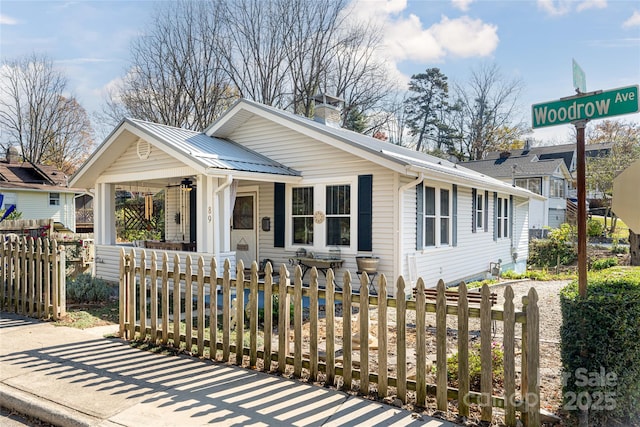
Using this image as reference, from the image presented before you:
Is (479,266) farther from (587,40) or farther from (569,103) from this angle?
(569,103)

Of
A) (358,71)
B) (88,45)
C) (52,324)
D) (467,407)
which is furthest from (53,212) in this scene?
(467,407)

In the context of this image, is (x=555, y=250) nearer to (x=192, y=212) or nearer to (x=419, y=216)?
(x=419, y=216)

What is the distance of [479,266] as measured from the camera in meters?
14.2

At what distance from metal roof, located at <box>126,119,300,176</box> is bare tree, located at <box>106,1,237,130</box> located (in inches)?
690

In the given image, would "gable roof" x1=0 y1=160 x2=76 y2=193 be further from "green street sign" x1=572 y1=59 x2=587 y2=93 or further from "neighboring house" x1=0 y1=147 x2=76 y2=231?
"green street sign" x1=572 y1=59 x2=587 y2=93

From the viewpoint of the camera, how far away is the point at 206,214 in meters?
9.02

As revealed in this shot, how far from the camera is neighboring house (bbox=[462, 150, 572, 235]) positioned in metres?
30.9

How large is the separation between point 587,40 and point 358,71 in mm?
22623

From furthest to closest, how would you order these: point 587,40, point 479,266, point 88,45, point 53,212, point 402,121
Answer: point 402,121 < point 53,212 < point 479,266 < point 88,45 < point 587,40

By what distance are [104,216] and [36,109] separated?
107ft

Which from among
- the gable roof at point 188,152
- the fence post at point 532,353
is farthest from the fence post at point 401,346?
the gable roof at point 188,152

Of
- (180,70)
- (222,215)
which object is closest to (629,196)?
(222,215)

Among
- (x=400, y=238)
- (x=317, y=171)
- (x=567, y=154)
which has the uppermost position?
(x=567, y=154)

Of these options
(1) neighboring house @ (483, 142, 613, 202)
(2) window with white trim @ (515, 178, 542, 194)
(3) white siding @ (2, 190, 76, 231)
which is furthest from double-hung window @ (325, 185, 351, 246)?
(1) neighboring house @ (483, 142, 613, 202)
